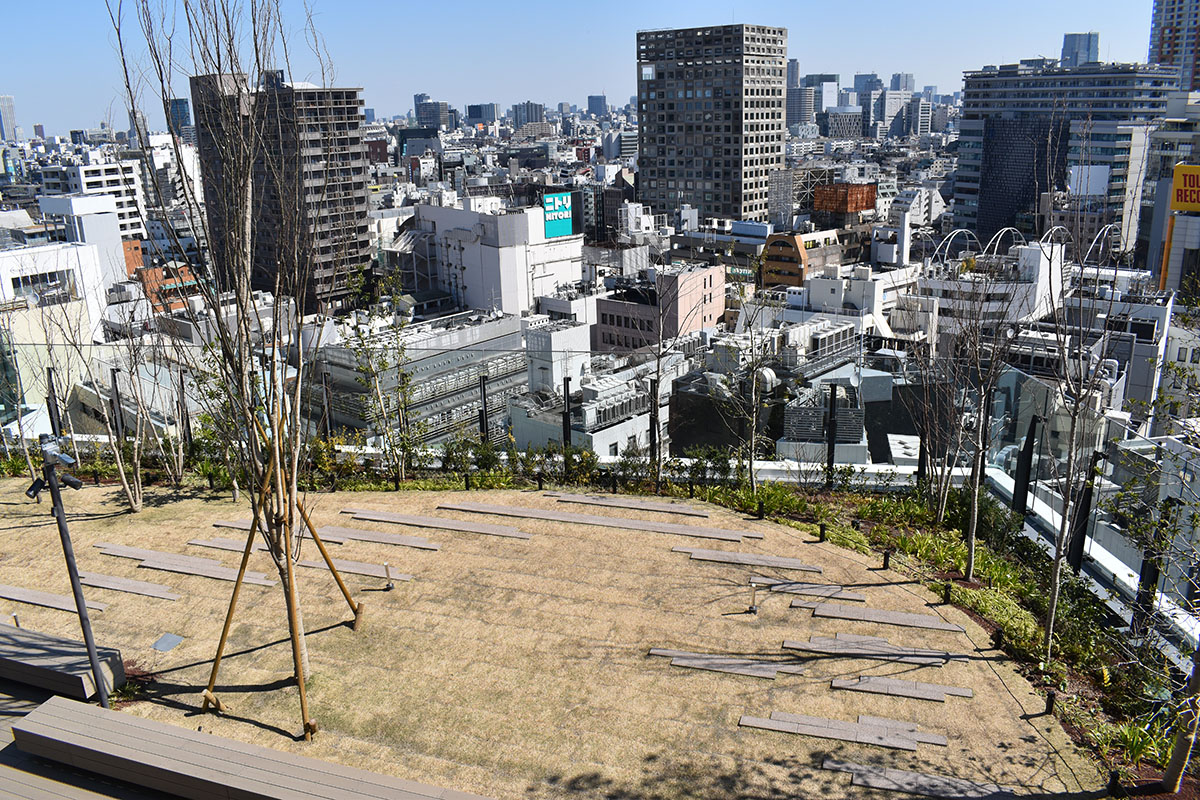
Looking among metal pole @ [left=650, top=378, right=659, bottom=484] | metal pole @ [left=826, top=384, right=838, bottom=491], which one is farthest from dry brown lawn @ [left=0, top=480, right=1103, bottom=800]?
metal pole @ [left=826, top=384, right=838, bottom=491]

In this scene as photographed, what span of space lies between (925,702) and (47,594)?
5400 millimetres

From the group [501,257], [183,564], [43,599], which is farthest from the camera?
[501,257]

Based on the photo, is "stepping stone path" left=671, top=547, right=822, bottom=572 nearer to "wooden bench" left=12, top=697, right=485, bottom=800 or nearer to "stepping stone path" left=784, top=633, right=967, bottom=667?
"stepping stone path" left=784, top=633, right=967, bottom=667

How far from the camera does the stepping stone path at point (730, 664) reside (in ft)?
14.8

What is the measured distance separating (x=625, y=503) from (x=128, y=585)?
3.47m

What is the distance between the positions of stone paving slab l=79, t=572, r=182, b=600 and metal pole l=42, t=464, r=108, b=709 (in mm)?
1172

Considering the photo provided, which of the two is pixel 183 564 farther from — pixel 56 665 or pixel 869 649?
pixel 869 649

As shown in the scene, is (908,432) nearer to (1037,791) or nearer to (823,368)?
(823,368)

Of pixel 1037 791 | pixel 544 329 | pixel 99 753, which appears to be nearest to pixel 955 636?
pixel 1037 791

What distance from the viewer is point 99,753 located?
12.5 ft

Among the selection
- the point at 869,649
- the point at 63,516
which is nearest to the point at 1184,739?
the point at 869,649

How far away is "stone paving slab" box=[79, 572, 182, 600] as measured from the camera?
550cm

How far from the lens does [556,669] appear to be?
15.0 feet

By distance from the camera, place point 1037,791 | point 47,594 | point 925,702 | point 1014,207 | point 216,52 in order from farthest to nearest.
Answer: point 1014,207
point 47,594
point 925,702
point 216,52
point 1037,791
